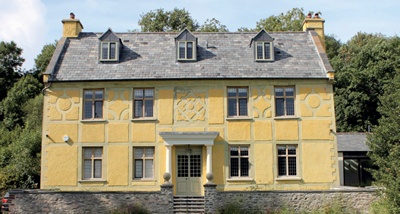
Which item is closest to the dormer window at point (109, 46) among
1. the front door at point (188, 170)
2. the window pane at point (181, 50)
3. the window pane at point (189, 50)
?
the window pane at point (181, 50)

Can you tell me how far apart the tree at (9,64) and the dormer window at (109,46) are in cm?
3058

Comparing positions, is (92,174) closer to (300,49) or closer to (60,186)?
(60,186)

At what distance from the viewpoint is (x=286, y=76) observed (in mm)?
24125

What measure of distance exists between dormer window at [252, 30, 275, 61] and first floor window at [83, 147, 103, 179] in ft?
31.6

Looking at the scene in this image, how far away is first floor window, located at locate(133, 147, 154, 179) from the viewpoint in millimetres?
23828

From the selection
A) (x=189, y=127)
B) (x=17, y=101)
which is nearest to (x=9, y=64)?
(x=17, y=101)

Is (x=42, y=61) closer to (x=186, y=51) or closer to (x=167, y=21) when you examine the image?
(x=167, y=21)

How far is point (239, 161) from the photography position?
2380 cm

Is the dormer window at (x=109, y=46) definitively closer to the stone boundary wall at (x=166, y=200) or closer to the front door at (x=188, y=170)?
the front door at (x=188, y=170)

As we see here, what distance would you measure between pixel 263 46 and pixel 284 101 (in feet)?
10.8

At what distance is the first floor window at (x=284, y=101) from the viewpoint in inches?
956

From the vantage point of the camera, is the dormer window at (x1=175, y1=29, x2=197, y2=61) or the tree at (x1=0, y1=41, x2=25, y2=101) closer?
the dormer window at (x1=175, y1=29, x2=197, y2=61)

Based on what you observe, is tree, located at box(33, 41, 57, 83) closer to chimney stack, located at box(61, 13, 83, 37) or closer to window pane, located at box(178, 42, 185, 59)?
chimney stack, located at box(61, 13, 83, 37)

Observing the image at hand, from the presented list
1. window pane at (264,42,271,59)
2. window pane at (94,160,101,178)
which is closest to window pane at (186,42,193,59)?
window pane at (264,42,271,59)
